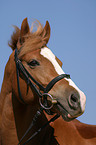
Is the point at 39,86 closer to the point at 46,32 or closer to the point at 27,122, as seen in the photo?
the point at 27,122

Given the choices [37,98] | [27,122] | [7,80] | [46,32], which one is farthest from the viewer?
[46,32]

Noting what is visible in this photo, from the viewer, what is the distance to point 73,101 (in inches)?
136

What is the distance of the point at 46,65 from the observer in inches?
151

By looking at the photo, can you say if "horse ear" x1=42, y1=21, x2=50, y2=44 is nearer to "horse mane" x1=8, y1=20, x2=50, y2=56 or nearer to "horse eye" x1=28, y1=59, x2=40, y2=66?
"horse mane" x1=8, y1=20, x2=50, y2=56

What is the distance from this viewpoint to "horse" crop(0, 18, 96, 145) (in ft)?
11.7

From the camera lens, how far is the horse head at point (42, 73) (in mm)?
3460

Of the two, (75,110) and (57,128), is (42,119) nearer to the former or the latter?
(57,128)

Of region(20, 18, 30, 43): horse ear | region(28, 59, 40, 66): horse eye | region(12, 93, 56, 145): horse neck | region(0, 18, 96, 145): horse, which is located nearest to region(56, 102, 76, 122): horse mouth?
region(0, 18, 96, 145): horse

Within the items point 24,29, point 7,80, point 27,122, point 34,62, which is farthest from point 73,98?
point 24,29

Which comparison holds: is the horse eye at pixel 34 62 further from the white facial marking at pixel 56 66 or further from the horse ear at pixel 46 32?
the horse ear at pixel 46 32

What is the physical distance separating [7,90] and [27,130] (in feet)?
2.93

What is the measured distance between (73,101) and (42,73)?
0.76 m

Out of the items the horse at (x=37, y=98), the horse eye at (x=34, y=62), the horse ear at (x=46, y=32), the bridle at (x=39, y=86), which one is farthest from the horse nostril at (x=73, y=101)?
the horse ear at (x=46, y=32)

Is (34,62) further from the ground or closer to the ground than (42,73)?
further from the ground
